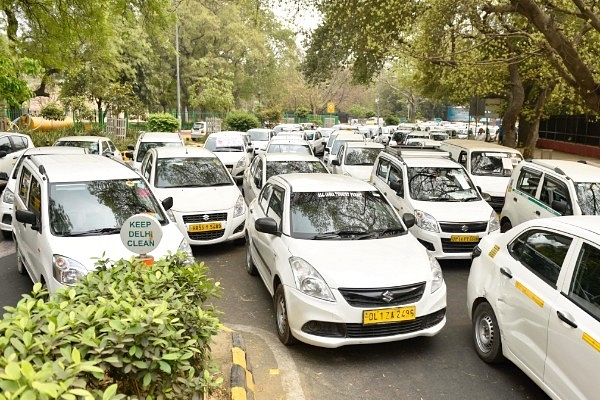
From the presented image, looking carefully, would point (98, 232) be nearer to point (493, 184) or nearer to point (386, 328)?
point (386, 328)

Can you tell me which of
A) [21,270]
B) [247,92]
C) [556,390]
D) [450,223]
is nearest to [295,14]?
[450,223]

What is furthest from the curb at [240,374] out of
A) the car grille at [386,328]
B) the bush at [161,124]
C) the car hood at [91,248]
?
the bush at [161,124]

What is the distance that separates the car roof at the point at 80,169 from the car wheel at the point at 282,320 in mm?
2691

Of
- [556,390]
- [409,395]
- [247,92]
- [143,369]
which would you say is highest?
[247,92]

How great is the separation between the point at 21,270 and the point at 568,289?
6900 millimetres

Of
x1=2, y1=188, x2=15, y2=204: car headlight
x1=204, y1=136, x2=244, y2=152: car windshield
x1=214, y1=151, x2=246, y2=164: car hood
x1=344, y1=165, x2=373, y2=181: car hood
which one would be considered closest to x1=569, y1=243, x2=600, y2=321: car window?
x1=2, y1=188, x2=15, y2=204: car headlight

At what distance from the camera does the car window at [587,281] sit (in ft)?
11.9

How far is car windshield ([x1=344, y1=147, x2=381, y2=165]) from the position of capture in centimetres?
1357

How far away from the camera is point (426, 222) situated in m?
7.93

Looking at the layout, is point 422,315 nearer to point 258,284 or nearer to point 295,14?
point 258,284

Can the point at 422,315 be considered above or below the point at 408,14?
below

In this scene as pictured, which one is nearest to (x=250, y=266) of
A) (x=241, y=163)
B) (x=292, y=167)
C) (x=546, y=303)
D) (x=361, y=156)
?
(x=292, y=167)

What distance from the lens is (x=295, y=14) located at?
15.2 metres

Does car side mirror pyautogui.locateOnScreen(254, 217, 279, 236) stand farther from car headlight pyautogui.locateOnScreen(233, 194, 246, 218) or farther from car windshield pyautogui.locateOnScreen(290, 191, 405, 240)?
car headlight pyautogui.locateOnScreen(233, 194, 246, 218)
